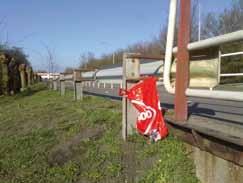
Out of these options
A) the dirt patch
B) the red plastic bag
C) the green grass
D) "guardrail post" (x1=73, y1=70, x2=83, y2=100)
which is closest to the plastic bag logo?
the red plastic bag

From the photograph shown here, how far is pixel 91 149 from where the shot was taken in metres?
5.57

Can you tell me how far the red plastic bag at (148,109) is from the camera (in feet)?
16.5

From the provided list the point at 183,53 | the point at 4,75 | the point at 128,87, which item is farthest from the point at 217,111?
the point at 4,75

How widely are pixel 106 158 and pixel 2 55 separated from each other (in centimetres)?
2440

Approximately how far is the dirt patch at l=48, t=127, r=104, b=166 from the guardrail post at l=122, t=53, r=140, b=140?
2.03 ft

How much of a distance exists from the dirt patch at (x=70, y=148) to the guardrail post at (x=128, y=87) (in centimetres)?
62

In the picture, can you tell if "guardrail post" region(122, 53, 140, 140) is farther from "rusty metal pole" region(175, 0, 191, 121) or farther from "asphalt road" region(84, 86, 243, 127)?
"rusty metal pole" region(175, 0, 191, 121)

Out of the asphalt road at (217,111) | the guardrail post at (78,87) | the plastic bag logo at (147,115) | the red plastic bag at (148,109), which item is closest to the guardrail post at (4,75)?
the guardrail post at (78,87)

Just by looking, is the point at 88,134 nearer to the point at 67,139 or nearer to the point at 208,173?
the point at 67,139

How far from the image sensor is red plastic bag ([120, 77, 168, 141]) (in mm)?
5031

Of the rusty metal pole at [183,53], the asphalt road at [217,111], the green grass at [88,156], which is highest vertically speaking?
the rusty metal pole at [183,53]

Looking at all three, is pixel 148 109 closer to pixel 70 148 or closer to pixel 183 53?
pixel 183 53

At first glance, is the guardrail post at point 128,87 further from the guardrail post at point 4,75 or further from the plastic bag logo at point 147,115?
the guardrail post at point 4,75

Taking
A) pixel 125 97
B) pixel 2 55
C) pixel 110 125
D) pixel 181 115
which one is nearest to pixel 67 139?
pixel 110 125
